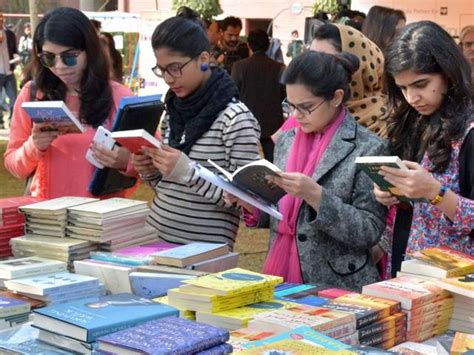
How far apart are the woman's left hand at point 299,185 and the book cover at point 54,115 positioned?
29.3 inches

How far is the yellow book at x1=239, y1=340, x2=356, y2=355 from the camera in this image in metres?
1.72

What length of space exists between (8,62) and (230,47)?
5360mm

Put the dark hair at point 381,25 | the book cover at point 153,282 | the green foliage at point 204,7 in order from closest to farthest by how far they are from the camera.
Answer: the book cover at point 153,282 → the dark hair at point 381,25 → the green foliage at point 204,7

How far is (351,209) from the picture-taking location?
8.39ft

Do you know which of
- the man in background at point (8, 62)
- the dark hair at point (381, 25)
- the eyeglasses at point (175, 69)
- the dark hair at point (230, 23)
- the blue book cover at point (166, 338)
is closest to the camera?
the blue book cover at point (166, 338)

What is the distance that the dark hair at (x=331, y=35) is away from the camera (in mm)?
3048

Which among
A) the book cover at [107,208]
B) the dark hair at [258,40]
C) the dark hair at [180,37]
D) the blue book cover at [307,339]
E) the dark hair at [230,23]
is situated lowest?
the blue book cover at [307,339]

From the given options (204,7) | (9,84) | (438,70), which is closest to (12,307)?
(438,70)

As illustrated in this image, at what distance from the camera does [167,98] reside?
3.12 metres

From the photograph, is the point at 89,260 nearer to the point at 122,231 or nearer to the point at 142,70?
the point at 122,231

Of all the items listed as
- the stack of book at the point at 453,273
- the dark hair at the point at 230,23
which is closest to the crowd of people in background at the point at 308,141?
the stack of book at the point at 453,273

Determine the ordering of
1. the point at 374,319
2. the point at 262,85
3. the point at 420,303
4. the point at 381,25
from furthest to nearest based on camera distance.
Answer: the point at 262,85, the point at 381,25, the point at 420,303, the point at 374,319

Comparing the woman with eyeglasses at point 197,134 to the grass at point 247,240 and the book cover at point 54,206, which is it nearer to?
the book cover at point 54,206

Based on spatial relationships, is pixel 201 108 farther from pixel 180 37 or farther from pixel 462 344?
pixel 462 344
